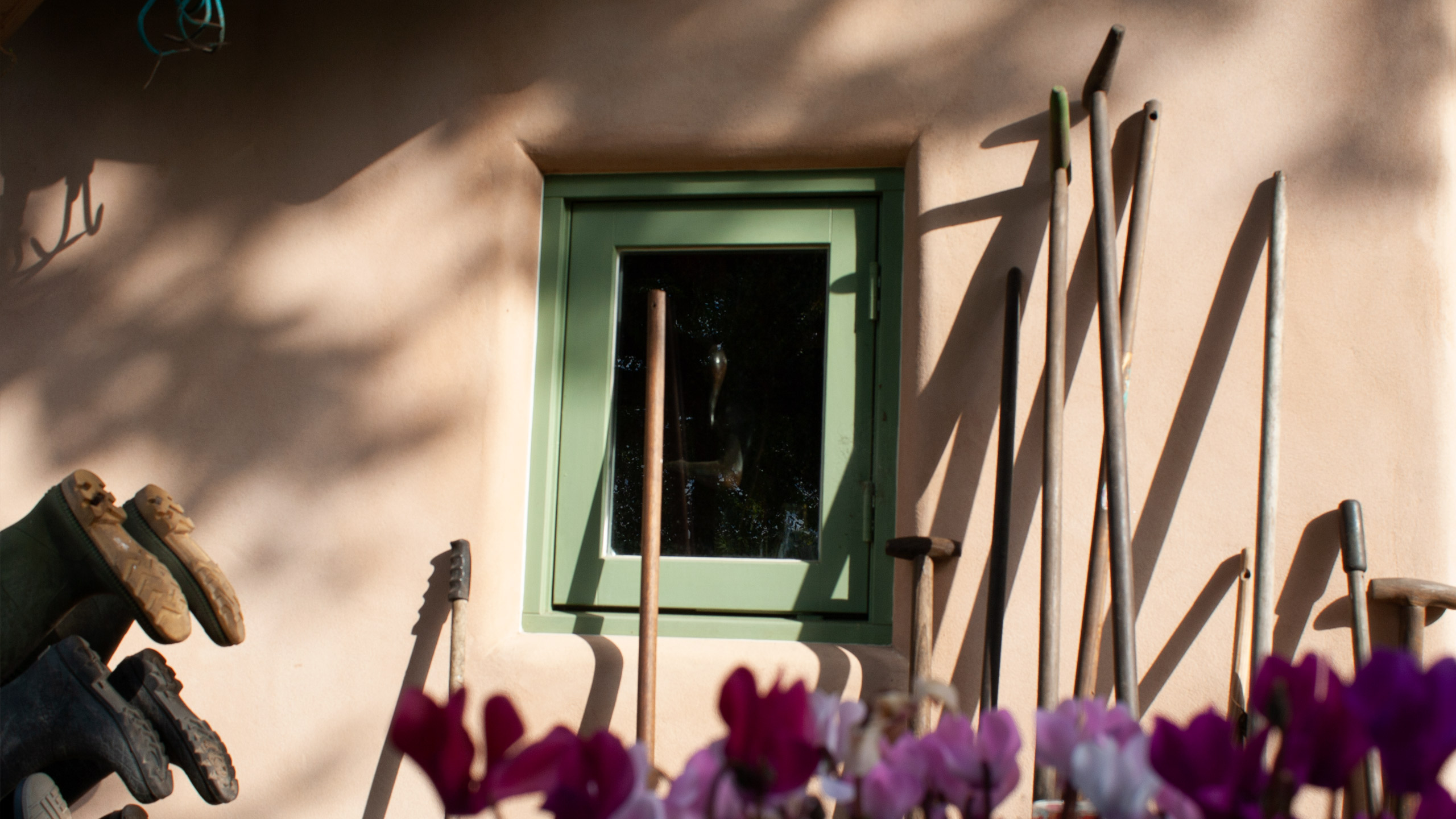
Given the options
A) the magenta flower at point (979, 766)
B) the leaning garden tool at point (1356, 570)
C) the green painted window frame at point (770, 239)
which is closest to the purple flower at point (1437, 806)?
the magenta flower at point (979, 766)

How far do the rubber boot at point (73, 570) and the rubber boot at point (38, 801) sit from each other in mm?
185

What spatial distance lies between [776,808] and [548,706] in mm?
1575

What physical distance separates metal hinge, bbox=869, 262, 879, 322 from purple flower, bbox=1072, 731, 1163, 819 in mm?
1636

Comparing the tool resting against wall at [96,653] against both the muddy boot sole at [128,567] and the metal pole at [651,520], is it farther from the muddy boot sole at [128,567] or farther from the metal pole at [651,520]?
the metal pole at [651,520]

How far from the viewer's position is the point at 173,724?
1.43 m

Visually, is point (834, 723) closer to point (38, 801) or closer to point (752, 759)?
point (752, 759)

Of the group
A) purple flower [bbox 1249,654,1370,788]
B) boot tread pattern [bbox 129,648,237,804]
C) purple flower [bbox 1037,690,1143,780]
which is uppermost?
purple flower [bbox 1249,654,1370,788]

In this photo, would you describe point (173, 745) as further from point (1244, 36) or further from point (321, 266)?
point (1244, 36)

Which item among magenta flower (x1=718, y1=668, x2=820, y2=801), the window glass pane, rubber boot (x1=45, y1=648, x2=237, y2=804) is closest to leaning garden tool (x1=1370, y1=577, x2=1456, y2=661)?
the window glass pane

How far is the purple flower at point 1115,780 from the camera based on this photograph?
15.1 inches

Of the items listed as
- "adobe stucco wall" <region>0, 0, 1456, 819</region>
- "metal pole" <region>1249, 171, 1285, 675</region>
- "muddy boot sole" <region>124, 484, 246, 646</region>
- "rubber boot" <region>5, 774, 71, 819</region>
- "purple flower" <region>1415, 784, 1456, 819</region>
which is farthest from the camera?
"adobe stucco wall" <region>0, 0, 1456, 819</region>

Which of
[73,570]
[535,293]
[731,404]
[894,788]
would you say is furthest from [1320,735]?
[535,293]

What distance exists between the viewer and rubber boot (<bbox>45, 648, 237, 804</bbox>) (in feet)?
4.68

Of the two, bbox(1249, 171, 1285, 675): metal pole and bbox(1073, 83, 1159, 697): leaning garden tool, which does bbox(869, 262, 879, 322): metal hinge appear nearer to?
bbox(1073, 83, 1159, 697): leaning garden tool
